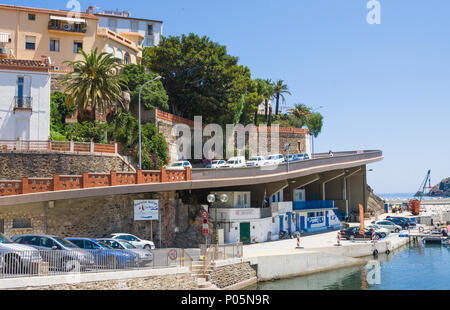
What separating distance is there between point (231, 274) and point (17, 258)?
13436 mm

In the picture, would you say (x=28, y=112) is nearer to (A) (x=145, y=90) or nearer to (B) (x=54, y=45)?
(A) (x=145, y=90)

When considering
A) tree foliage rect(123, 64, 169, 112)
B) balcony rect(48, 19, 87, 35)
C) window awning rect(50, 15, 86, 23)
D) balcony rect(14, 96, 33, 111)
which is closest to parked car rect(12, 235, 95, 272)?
balcony rect(14, 96, 33, 111)

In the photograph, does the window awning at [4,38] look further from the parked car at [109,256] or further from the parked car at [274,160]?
the parked car at [109,256]

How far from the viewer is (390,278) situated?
111 ft

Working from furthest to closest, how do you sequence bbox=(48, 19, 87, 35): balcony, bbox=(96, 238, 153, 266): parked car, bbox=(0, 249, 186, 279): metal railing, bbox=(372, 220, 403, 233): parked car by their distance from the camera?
bbox=(372, 220, 403, 233): parked car → bbox=(48, 19, 87, 35): balcony → bbox=(96, 238, 153, 266): parked car → bbox=(0, 249, 186, 279): metal railing

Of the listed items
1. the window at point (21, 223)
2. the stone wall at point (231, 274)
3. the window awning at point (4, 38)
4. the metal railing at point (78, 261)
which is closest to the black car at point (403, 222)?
the stone wall at point (231, 274)

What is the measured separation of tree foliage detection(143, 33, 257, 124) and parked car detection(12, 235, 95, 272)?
122ft

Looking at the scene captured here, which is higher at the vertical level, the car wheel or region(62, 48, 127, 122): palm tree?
region(62, 48, 127, 122): palm tree

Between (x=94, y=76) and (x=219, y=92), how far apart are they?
64.1ft

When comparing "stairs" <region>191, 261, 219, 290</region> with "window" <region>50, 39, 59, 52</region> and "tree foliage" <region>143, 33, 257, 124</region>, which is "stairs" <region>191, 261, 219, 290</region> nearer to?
"tree foliage" <region>143, 33, 257, 124</region>

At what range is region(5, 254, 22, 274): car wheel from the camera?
18.7 metres

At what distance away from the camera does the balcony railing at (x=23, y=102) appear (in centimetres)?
3684

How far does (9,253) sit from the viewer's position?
18.9 meters
